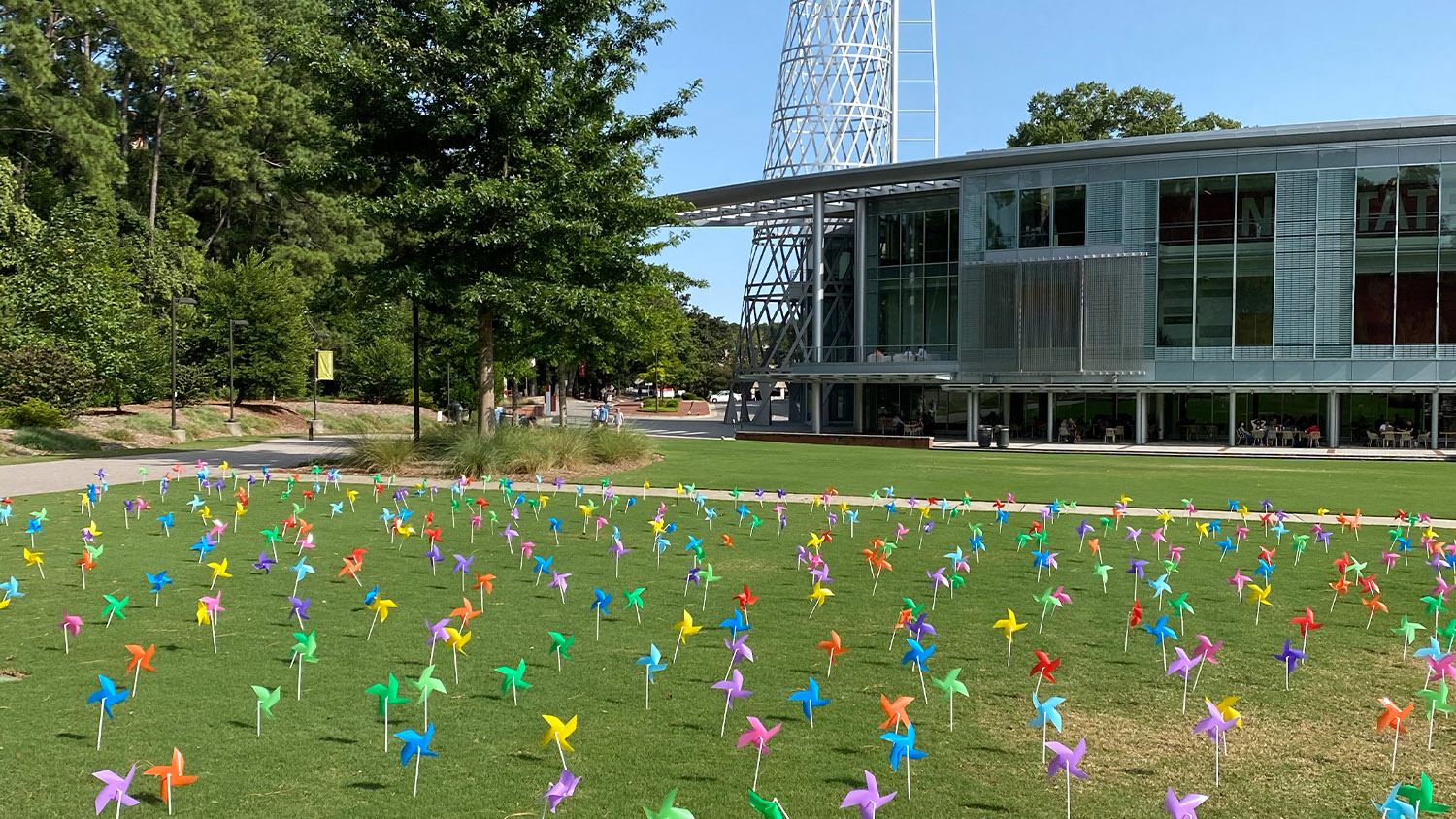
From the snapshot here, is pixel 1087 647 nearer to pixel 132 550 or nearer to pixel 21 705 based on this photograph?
pixel 21 705

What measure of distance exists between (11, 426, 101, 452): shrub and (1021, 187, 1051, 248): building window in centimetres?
3351

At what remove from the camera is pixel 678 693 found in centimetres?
677

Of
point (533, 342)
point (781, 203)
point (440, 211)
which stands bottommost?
point (533, 342)

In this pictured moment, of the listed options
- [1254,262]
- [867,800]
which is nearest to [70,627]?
[867,800]

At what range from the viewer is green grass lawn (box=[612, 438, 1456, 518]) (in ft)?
62.7

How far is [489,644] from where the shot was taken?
7.91 m

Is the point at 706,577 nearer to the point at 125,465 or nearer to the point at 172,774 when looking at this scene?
the point at 172,774

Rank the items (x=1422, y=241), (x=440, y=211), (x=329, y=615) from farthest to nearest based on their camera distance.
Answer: (x=1422, y=241)
(x=440, y=211)
(x=329, y=615)

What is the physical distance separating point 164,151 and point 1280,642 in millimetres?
55154

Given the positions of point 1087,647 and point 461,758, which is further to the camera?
point 1087,647

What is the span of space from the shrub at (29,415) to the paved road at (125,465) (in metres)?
4.56

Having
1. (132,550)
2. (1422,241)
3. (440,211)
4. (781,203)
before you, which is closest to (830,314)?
(781,203)

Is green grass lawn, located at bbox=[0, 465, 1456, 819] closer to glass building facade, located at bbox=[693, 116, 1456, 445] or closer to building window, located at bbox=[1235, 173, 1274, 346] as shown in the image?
glass building facade, located at bbox=[693, 116, 1456, 445]

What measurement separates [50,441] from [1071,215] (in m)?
35.6
